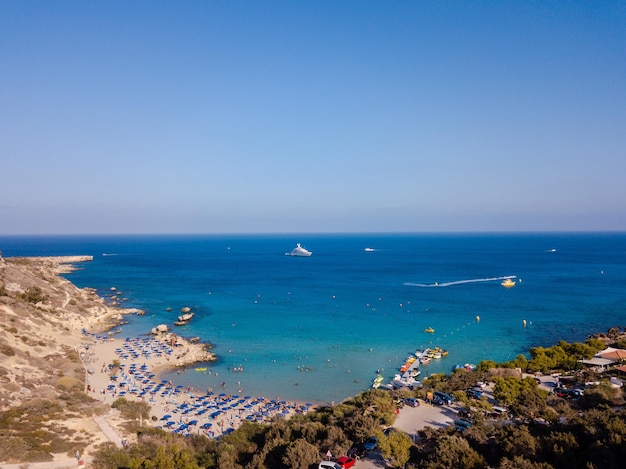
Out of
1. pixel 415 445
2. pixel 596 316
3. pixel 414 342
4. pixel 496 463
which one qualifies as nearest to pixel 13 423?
pixel 415 445

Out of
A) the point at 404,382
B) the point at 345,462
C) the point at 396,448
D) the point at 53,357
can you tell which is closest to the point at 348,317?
the point at 404,382

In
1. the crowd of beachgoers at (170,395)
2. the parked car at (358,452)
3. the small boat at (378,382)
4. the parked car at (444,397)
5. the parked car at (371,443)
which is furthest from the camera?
the small boat at (378,382)

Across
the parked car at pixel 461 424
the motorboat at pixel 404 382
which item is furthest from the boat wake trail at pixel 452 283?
the parked car at pixel 461 424

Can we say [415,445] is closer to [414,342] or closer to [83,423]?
[83,423]

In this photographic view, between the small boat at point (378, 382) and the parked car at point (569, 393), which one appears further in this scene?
the small boat at point (378, 382)

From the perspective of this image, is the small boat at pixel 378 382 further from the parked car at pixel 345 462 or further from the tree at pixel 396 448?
the parked car at pixel 345 462

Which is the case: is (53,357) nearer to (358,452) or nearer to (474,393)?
(358,452)
